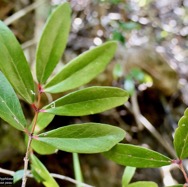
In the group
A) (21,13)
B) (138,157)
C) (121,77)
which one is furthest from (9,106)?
(121,77)

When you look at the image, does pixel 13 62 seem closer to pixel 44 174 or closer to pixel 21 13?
pixel 44 174

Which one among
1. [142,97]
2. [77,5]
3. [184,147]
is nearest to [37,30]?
[77,5]

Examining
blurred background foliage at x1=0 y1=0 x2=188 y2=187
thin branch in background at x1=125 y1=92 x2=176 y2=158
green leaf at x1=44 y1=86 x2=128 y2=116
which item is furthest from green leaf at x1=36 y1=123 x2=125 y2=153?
thin branch in background at x1=125 y1=92 x2=176 y2=158

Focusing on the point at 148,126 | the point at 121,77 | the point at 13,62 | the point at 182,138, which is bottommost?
the point at 148,126

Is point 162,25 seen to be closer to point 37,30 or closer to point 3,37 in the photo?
point 37,30

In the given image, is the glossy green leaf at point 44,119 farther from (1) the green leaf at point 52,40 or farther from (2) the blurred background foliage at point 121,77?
(2) the blurred background foliage at point 121,77

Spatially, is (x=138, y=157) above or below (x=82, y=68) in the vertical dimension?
below

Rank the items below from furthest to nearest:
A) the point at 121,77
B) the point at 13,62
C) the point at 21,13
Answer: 1. the point at 121,77
2. the point at 21,13
3. the point at 13,62
